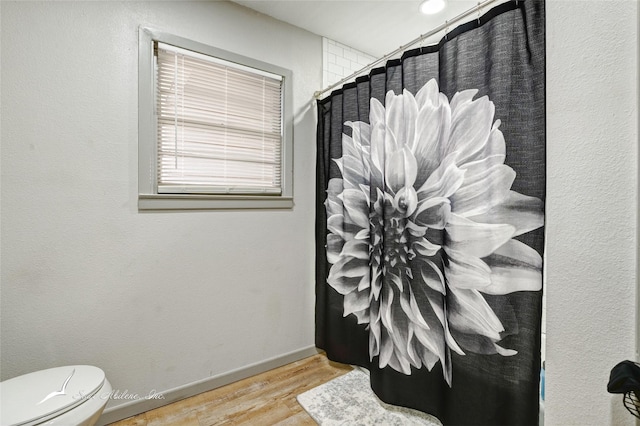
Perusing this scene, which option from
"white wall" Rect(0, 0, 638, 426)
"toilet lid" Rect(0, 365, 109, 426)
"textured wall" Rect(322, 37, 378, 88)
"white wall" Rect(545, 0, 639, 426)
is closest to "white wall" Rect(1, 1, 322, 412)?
"white wall" Rect(0, 0, 638, 426)

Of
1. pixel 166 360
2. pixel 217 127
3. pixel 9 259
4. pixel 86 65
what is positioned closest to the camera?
pixel 9 259

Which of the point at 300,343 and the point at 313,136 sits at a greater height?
the point at 313,136

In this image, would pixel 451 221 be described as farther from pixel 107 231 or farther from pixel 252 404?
pixel 107 231

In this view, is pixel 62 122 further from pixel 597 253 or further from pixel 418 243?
pixel 597 253

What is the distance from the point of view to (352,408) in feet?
5.28

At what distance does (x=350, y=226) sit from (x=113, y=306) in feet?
4.73

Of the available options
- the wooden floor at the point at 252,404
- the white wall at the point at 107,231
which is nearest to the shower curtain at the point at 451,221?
the wooden floor at the point at 252,404

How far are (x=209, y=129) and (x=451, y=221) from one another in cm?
151

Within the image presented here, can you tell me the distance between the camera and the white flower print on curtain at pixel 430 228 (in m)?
1.16

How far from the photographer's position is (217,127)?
1820mm

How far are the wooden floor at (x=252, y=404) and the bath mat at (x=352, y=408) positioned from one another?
0.07 meters

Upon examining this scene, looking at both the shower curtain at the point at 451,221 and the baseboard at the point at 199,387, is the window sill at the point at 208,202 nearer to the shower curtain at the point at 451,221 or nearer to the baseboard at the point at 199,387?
the shower curtain at the point at 451,221

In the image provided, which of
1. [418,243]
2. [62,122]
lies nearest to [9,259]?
[62,122]

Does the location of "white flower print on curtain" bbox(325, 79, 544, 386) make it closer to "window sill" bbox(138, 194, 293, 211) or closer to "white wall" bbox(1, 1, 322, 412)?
"window sill" bbox(138, 194, 293, 211)
